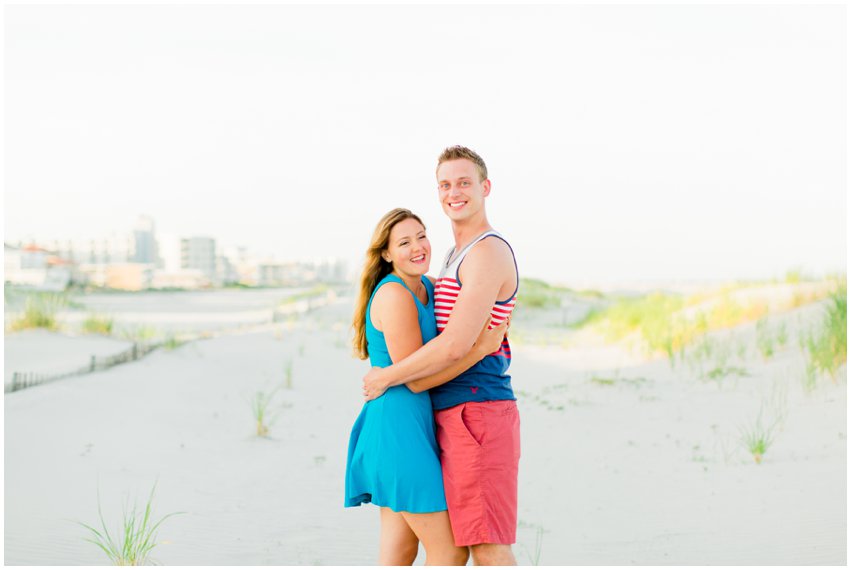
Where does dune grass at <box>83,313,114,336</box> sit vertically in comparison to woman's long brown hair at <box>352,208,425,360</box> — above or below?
below

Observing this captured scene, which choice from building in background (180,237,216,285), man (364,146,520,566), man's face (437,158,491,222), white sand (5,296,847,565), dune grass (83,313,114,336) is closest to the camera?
man (364,146,520,566)

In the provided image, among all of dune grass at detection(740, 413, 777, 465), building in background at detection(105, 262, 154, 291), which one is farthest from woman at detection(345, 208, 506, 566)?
building in background at detection(105, 262, 154, 291)

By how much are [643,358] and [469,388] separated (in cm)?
1085

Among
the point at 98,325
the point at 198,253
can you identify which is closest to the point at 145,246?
the point at 198,253

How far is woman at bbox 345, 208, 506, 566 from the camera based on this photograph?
3.06m

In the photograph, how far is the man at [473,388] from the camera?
2.98 metres

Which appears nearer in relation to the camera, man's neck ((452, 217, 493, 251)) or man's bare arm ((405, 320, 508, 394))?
man's bare arm ((405, 320, 508, 394))

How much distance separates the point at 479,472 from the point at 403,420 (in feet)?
1.14

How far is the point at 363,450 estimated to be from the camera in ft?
10.6

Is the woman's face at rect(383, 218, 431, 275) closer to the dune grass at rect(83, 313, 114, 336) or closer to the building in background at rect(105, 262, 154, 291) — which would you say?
the dune grass at rect(83, 313, 114, 336)

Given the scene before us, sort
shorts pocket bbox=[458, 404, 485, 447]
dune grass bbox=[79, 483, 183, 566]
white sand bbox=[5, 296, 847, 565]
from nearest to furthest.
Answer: shorts pocket bbox=[458, 404, 485, 447], dune grass bbox=[79, 483, 183, 566], white sand bbox=[5, 296, 847, 565]

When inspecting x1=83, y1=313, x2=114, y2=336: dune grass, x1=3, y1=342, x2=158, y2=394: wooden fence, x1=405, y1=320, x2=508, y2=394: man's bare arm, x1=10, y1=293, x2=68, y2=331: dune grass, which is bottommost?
x1=3, y1=342, x2=158, y2=394: wooden fence

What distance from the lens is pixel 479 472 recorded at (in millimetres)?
3068

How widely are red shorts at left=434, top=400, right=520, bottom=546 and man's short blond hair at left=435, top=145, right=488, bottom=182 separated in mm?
938
